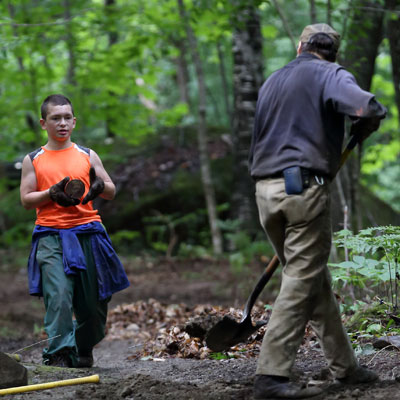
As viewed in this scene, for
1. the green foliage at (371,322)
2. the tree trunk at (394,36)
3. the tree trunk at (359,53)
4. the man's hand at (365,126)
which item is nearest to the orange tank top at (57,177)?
the man's hand at (365,126)

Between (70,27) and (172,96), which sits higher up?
(70,27)

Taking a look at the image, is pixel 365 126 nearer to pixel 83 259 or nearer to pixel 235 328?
pixel 235 328

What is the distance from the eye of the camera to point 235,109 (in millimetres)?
12172

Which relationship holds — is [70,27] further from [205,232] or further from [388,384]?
[388,384]

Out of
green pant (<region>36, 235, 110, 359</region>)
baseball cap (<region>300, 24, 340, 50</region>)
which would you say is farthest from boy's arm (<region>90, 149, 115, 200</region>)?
baseball cap (<region>300, 24, 340, 50</region>)

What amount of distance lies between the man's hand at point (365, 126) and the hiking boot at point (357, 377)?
1.38 metres

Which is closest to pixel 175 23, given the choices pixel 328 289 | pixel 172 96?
pixel 328 289

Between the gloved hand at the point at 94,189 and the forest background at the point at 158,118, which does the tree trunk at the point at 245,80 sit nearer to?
the forest background at the point at 158,118

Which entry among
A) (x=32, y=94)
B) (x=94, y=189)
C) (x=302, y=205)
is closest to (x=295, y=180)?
(x=302, y=205)

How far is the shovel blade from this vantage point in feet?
14.1

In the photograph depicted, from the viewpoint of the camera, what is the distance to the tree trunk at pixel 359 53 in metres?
8.19

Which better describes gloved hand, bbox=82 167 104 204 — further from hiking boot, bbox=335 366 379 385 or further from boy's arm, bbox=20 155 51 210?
hiking boot, bbox=335 366 379 385

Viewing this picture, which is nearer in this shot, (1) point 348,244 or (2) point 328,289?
(2) point 328,289

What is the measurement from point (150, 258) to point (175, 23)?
5451 mm
